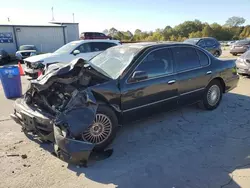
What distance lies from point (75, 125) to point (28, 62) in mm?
8039

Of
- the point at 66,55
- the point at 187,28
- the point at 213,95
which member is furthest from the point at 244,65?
the point at 187,28

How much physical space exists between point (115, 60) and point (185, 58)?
1556mm

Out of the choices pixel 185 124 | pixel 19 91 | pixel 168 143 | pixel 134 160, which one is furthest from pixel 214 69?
pixel 19 91

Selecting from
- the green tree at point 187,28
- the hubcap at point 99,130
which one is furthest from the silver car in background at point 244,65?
the green tree at point 187,28

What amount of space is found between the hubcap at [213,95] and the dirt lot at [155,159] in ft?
1.71

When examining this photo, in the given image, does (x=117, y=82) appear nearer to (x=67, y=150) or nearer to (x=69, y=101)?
(x=69, y=101)

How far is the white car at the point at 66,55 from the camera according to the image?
10039 millimetres

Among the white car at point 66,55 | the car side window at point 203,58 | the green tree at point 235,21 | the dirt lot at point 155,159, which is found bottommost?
the dirt lot at point 155,159

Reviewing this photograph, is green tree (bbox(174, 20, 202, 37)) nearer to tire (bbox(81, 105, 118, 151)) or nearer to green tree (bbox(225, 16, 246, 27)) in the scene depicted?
green tree (bbox(225, 16, 246, 27))

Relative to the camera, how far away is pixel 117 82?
13.6 ft

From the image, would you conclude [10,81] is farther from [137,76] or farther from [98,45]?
[137,76]

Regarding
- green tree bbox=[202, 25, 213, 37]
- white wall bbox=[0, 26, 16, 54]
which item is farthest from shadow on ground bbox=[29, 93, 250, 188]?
green tree bbox=[202, 25, 213, 37]

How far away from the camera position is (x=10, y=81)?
7.67 meters

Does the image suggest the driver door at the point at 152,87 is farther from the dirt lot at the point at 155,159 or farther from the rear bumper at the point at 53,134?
the rear bumper at the point at 53,134
